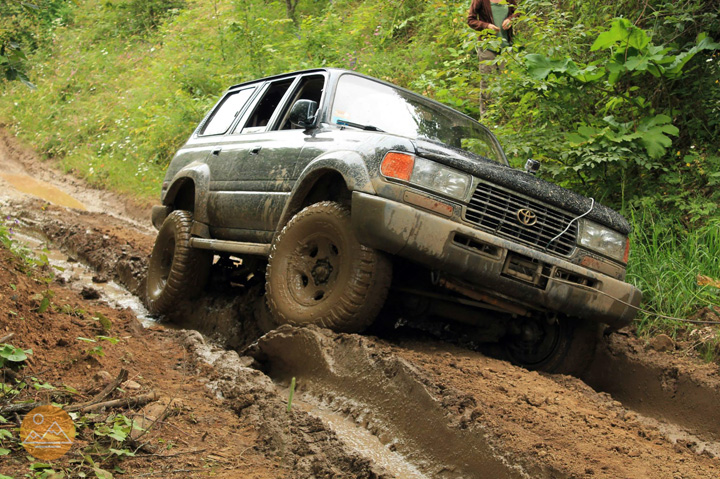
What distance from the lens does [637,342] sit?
4.80 meters

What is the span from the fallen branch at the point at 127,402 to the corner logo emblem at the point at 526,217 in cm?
217

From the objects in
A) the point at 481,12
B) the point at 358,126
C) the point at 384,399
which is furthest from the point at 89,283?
the point at 481,12

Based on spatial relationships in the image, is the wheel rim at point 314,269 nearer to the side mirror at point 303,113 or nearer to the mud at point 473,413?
the mud at point 473,413

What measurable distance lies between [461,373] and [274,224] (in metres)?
1.93

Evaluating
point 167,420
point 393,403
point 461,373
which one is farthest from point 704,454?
point 167,420

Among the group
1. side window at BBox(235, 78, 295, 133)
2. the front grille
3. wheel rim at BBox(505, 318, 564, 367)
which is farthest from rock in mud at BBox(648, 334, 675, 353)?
side window at BBox(235, 78, 295, 133)

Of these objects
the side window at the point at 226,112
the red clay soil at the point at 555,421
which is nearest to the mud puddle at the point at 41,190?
the side window at the point at 226,112

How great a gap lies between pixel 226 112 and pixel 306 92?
134 centimetres

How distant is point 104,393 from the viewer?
119 inches

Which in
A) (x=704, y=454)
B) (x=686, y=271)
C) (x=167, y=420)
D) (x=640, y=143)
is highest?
(x=640, y=143)

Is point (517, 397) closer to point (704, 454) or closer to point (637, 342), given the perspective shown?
point (704, 454)

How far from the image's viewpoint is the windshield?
484 cm

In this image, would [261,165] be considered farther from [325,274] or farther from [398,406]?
[398,406]

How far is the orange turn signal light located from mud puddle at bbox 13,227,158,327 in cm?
282
